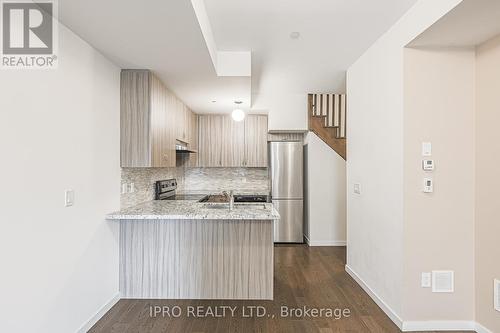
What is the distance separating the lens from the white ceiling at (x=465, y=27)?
1832 millimetres

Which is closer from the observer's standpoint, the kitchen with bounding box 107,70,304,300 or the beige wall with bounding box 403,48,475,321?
the beige wall with bounding box 403,48,475,321

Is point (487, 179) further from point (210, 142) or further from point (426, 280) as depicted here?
point (210, 142)

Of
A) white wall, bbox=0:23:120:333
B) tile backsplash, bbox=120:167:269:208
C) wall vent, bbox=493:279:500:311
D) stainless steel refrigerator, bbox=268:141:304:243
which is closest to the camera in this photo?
white wall, bbox=0:23:120:333

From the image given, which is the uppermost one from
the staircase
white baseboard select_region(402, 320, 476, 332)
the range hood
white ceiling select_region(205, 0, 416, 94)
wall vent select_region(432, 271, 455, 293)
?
white ceiling select_region(205, 0, 416, 94)

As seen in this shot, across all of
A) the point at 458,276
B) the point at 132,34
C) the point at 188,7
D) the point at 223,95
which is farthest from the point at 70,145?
the point at 458,276

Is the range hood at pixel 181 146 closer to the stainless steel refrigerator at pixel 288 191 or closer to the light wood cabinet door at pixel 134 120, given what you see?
the light wood cabinet door at pixel 134 120

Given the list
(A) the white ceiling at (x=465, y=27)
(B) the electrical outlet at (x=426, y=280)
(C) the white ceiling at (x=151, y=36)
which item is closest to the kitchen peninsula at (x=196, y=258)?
(B) the electrical outlet at (x=426, y=280)

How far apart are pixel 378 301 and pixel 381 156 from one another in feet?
4.62

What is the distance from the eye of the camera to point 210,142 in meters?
5.63

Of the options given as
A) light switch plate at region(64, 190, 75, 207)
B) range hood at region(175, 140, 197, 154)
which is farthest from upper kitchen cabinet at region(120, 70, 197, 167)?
range hood at region(175, 140, 197, 154)

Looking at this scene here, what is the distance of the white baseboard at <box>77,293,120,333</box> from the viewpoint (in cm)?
232

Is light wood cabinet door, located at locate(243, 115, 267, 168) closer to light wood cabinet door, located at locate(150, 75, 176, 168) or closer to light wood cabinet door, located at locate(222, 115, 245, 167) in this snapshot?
light wood cabinet door, located at locate(222, 115, 245, 167)

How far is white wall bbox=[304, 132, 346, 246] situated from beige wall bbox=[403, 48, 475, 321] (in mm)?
2588

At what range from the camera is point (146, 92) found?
2.98 meters
